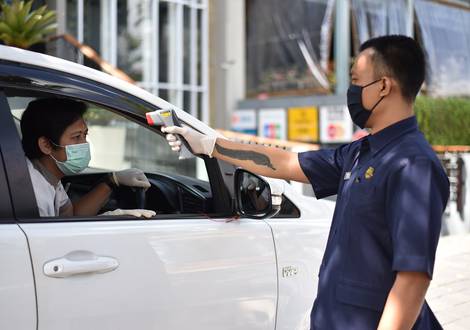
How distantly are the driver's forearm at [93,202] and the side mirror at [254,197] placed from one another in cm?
64

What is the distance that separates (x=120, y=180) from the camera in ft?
9.59

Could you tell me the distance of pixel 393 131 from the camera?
1.90m

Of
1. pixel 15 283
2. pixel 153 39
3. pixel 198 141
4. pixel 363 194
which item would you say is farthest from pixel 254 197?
pixel 153 39

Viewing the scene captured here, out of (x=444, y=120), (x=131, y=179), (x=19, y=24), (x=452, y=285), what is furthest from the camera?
(x=444, y=120)

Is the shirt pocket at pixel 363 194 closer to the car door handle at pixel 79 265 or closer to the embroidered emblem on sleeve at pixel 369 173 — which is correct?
the embroidered emblem on sleeve at pixel 369 173

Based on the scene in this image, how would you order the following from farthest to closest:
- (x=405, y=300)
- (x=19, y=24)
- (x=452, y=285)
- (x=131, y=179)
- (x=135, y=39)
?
(x=135, y=39) → (x=19, y=24) → (x=452, y=285) → (x=131, y=179) → (x=405, y=300)

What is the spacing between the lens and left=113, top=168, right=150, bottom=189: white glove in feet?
Result: 9.55

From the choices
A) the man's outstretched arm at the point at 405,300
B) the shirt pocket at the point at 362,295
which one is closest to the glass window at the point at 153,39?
the shirt pocket at the point at 362,295

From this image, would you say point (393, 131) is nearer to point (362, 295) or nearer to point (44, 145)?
point (362, 295)

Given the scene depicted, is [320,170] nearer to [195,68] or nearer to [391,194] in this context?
[391,194]

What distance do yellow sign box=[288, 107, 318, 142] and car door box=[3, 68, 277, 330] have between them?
13.2 m

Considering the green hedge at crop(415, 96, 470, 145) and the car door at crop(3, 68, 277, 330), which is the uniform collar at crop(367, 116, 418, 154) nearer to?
the car door at crop(3, 68, 277, 330)

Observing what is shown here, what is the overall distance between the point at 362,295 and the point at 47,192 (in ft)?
4.44

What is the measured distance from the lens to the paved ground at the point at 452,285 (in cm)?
517
